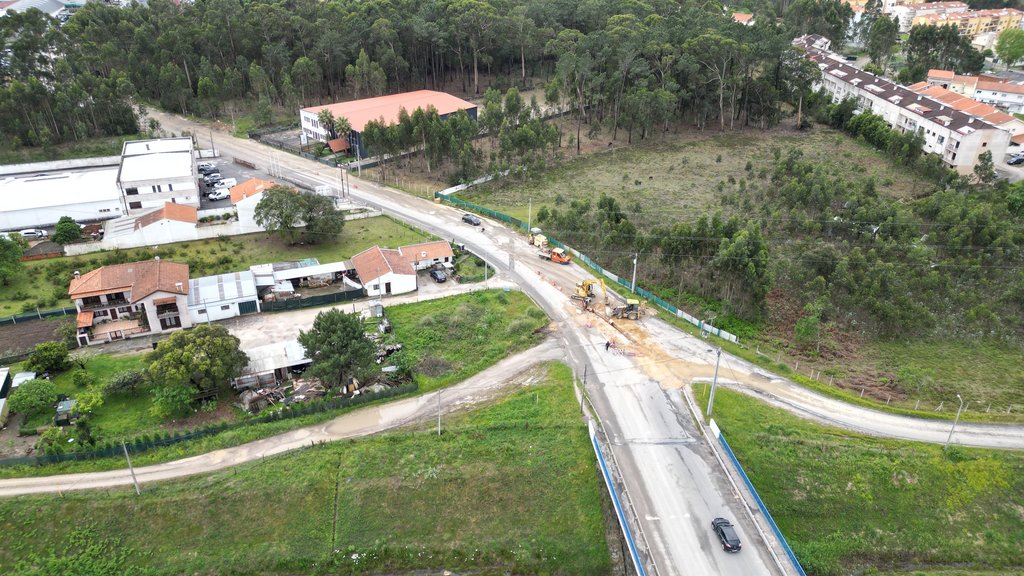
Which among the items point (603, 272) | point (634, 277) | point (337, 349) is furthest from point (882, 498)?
point (337, 349)

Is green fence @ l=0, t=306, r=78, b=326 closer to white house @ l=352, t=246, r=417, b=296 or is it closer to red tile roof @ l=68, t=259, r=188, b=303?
red tile roof @ l=68, t=259, r=188, b=303

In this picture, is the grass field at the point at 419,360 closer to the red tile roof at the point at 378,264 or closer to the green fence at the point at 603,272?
the red tile roof at the point at 378,264

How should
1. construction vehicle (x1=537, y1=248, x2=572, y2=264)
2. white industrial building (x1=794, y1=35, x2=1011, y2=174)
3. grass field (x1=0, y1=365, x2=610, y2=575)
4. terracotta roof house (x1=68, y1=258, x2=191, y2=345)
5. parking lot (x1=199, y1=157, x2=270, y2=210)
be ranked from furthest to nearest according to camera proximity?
white industrial building (x1=794, y1=35, x2=1011, y2=174), parking lot (x1=199, y1=157, x2=270, y2=210), construction vehicle (x1=537, y1=248, x2=572, y2=264), terracotta roof house (x1=68, y1=258, x2=191, y2=345), grass field (x1=0, y1=365, x2=610, y2=575)

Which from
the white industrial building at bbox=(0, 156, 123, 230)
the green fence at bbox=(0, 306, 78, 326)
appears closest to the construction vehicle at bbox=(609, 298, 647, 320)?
the green fence at bbox=(0, 306, 78, 326)

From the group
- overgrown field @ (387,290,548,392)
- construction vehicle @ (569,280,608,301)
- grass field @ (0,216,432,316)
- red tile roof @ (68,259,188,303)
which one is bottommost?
overgrown field @ (387,290,548,392)

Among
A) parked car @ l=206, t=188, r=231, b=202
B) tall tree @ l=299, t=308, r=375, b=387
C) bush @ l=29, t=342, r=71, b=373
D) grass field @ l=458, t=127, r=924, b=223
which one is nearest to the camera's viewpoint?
tall tree @ l=299, t=308, r=375, b=387

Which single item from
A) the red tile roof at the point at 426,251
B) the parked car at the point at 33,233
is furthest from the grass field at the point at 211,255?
the parked car at the point at 33,233
